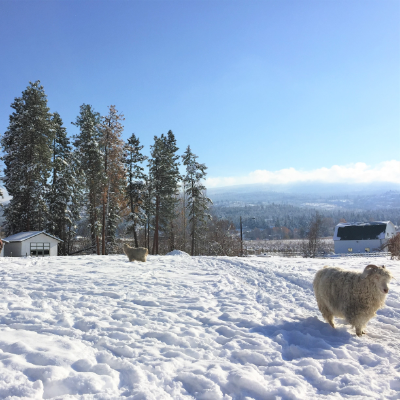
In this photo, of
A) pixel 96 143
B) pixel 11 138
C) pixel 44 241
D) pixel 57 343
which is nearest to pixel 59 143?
pixel 11 138

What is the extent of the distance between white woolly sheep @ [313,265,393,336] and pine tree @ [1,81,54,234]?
28.7 meters

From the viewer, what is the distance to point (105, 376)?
13.8 ft

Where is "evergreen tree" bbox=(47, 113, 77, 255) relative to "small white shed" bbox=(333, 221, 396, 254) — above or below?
above

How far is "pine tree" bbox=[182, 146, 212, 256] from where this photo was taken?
36312mm

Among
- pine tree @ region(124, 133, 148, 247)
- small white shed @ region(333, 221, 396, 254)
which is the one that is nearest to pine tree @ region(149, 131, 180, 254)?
pine tree @ region(124, 133, 148, 247)

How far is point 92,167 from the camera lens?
1158 inches

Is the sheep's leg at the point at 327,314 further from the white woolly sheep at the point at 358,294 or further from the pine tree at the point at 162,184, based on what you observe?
the pine tree at the point at 162,184

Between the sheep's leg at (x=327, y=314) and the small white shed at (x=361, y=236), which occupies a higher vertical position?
the sheep's leg at (x=327, y=314)

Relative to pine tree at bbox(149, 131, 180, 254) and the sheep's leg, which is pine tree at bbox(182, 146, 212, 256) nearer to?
pine tree at bbox(149, 131, 180, 254)

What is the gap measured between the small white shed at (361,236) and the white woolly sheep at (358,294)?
2258 inches

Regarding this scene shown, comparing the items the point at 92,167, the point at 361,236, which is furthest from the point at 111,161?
the point at 361,236

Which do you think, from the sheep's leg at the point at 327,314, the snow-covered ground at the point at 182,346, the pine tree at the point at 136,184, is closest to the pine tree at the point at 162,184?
the pine tree at the point at 136,184

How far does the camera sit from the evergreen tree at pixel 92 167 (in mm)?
29038

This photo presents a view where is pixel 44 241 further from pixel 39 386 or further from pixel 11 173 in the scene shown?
pixel 39 386
